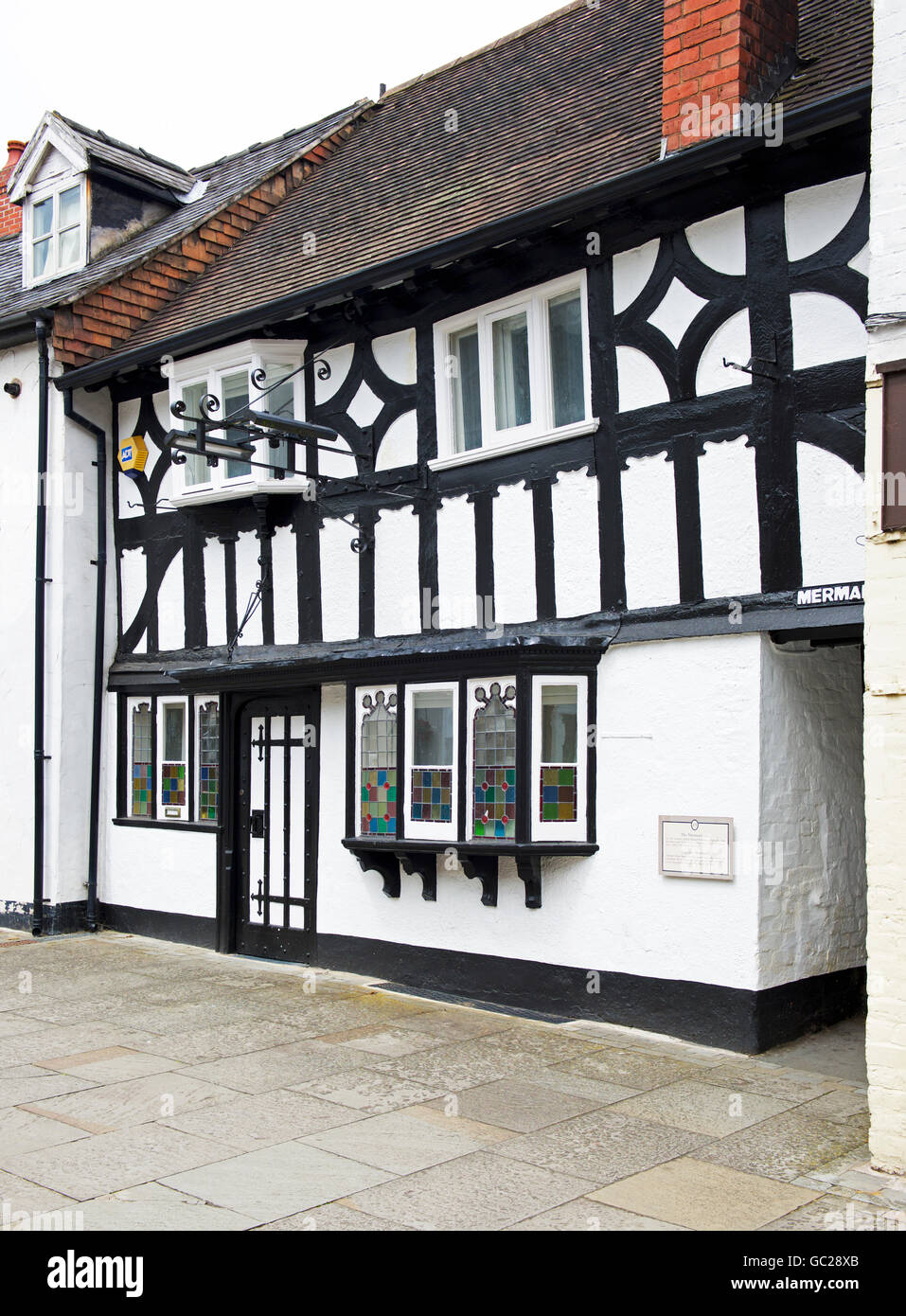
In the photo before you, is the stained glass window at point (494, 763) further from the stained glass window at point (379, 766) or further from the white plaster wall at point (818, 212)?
the white plaster wall at point (818, 212)

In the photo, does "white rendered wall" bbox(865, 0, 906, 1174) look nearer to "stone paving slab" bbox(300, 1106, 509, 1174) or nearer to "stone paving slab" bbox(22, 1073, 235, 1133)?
"stone paving slab" bbox(300, 1106, 509, 1174)

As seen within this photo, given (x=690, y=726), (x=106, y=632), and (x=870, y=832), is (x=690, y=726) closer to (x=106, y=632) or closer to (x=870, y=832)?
(x=870, y=832)

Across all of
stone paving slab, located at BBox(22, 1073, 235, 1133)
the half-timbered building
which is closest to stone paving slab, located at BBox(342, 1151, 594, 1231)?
stone paving slab, located at BBox(22, 1073, 235, 1133)

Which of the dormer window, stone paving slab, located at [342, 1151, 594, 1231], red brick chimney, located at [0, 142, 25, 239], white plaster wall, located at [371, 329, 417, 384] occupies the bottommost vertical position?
stone paving slab, located at [342, 1151, 594, 1231]

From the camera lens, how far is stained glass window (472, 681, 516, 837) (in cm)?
823

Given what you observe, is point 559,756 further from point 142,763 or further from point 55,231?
point 55,231

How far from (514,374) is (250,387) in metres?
2.76

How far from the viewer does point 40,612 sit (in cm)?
1165

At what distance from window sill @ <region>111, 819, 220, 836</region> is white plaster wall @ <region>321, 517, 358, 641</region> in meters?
2.24

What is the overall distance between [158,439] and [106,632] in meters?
1.98

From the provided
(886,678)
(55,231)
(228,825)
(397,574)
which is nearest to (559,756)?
(397,574)

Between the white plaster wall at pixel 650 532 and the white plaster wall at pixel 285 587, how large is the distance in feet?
11.1

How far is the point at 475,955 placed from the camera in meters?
8.63

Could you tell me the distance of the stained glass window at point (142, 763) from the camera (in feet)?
38.2
